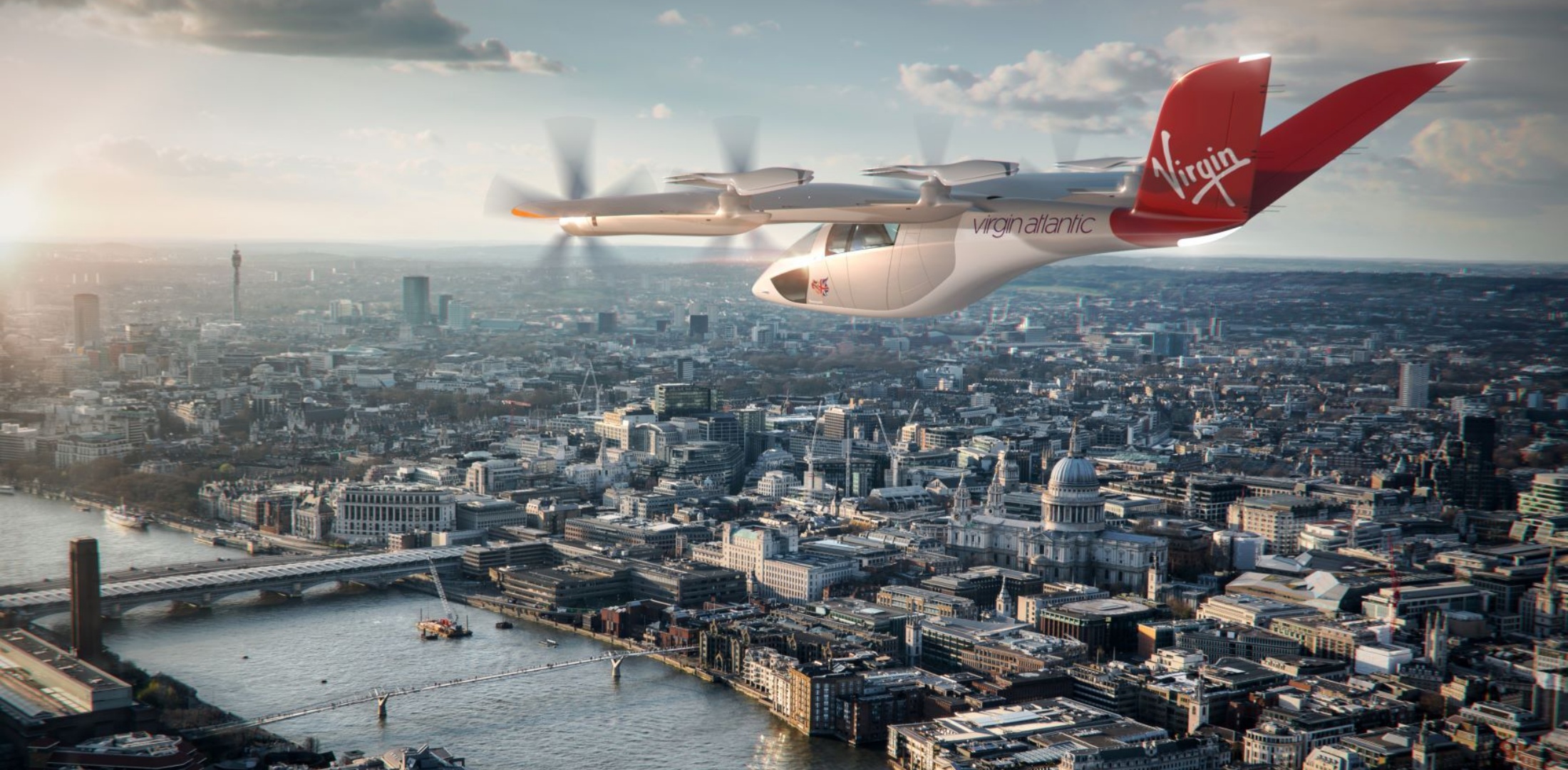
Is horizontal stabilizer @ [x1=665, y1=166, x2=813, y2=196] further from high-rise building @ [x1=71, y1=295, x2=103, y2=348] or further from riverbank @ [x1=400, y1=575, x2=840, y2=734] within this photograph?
high-rise building @ [x1=71, y1=295, x2=103, y2=348]

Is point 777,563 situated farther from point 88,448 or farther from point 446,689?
point 88,448

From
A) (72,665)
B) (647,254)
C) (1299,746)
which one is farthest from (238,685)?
(647,254)

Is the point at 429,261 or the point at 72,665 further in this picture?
the point at 429,261

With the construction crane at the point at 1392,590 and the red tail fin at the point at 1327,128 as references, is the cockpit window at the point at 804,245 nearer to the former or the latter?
the red tail fin at the point at 1327,128

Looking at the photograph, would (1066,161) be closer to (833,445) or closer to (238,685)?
(238,685)

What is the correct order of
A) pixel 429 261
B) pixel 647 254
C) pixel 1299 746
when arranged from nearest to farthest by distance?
1. pixel 1299 746
2. pixel 429 261
3. pixel 647 254

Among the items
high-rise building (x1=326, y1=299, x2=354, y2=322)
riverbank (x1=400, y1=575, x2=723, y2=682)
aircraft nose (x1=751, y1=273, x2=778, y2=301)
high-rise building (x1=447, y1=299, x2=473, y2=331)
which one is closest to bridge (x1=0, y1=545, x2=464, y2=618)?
riverbank (x1=400, y1=575, x2=723, y2=682)

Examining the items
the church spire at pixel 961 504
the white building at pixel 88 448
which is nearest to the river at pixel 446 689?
the white building at pixel 88 448
